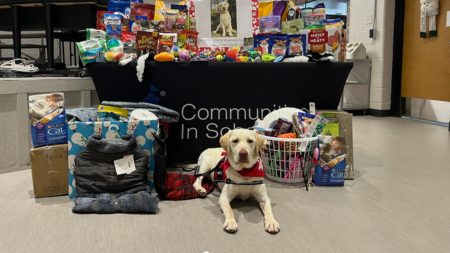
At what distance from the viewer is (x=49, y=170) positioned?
210 centimetres

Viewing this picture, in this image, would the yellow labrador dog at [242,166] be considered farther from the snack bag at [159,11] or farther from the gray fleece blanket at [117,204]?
the snack bag at [159,11]

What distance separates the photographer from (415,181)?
2369 mm

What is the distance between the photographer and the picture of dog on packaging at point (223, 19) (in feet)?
9.52

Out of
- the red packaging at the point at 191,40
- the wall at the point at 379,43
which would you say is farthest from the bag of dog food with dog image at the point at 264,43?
the wall at the point at 379,43

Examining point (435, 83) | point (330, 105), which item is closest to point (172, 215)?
point (330, 105)

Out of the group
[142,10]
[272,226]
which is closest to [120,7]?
[142,10]

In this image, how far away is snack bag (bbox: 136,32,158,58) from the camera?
8.61 feet

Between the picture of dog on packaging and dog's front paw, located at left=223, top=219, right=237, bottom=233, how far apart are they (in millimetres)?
1689

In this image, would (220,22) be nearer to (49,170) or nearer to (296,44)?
A: (296,44)

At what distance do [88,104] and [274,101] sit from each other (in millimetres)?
1523

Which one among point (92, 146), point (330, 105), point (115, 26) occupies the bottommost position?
point (92, 146)

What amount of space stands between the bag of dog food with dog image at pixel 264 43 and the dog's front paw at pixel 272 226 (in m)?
1.44

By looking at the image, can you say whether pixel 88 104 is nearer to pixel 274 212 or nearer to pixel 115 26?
pixel 115 26

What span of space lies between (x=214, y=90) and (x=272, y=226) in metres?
1.22
